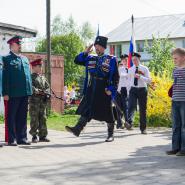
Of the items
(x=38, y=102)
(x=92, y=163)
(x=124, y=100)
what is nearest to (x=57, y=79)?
(x=124, y=100)

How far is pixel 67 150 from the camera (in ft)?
30.0

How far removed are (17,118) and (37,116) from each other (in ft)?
1.63

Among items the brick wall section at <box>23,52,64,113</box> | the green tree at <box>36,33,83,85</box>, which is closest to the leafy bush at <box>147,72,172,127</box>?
the brick wall section at <box>23,52,64,113</box>

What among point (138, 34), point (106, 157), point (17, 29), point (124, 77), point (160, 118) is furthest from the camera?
point (138, 34)

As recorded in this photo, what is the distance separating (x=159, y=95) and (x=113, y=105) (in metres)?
4.96

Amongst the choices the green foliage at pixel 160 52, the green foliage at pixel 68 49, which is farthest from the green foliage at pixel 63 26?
the green foliage at pixel 160 52

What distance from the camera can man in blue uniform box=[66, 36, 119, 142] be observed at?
10.2m

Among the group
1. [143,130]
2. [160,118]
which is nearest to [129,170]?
[143,130]

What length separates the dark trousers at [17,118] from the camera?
9922mm

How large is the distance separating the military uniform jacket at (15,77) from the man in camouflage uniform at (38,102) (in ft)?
1.72

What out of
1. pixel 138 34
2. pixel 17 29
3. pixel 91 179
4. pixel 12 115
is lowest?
pixel 91 179

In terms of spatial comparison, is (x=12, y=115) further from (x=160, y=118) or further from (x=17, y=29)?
(x=17, y=29)

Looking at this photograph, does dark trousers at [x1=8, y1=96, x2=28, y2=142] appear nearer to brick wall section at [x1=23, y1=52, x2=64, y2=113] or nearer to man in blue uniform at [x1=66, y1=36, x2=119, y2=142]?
man in blue uniform at [x1=66, y1=36, x2=119, y2=142]

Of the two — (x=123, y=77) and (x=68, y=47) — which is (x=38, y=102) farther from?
(x=68, y=47)
